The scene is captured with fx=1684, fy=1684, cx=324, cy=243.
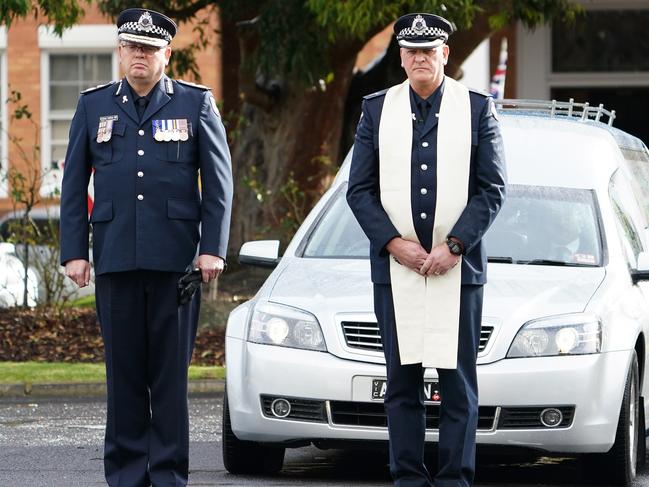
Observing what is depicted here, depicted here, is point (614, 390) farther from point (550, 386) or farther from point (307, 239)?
point (307, 239)

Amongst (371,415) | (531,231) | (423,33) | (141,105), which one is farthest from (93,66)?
(423,33)

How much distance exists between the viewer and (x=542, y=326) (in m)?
7.47

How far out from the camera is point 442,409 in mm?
6461

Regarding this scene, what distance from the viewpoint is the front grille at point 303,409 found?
24.6 ft

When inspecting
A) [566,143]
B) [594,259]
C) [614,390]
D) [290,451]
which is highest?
[566,143]

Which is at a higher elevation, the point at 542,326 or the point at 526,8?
the point at 526,8

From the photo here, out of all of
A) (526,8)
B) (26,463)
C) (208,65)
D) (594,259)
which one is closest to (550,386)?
(594,259)

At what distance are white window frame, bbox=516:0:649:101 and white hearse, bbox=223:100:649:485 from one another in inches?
622

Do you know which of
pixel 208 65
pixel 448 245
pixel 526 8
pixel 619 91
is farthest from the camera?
pixel 208 65

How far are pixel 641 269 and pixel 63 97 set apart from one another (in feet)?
66.8

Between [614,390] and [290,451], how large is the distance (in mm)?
2207

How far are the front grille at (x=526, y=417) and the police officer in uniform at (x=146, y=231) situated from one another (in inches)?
63.3

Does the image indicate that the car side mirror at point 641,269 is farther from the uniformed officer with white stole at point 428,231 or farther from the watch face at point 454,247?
the watch face at point 454,247

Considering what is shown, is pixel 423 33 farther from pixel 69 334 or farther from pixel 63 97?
pixel 63 97
